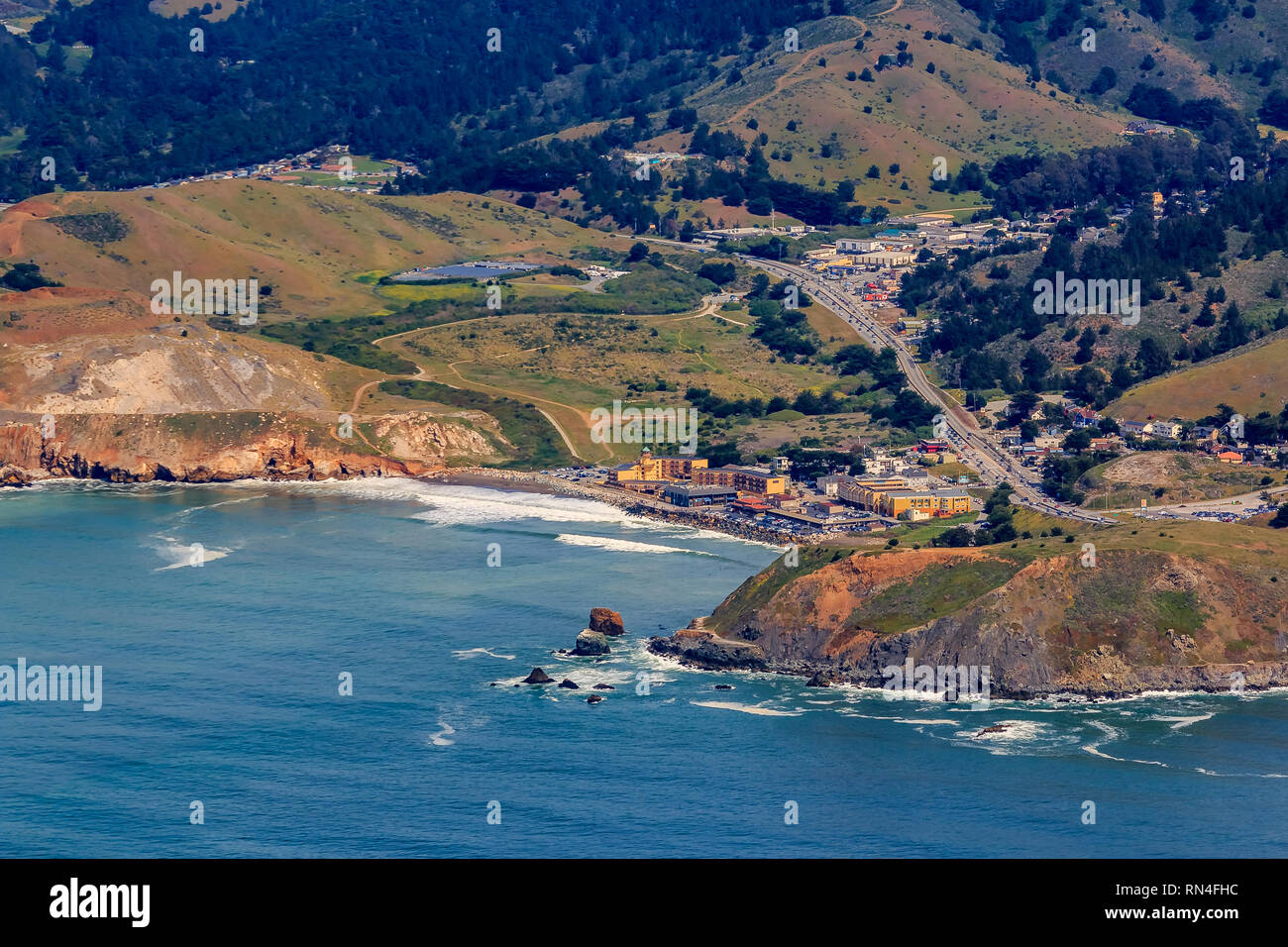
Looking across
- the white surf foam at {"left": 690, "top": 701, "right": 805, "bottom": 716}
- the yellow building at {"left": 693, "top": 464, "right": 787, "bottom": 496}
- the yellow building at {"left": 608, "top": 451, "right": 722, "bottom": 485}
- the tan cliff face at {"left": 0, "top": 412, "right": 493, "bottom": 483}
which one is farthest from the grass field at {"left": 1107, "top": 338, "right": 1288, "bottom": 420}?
the white surf foam at {"left": 690, "top": 701, "right": 805, "bottom": 716}

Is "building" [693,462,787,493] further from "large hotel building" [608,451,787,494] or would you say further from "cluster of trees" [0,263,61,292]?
Answer: "cluster of trees" [0,263,61,292]

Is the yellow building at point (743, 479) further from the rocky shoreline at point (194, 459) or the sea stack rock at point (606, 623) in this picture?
the sea stack rock at point (606, 623)

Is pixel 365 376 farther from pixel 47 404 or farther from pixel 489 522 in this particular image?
pixel 489 522

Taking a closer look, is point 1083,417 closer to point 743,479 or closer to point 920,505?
point 743,479

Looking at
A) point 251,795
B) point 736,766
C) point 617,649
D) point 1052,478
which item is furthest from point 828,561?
point 1052,478

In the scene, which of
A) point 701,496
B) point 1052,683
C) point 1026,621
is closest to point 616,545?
point 701,496

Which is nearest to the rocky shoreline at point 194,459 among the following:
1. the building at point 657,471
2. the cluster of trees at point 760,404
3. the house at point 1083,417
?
the building at point 657,471
